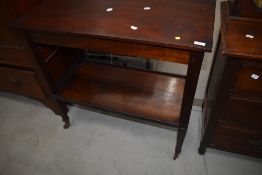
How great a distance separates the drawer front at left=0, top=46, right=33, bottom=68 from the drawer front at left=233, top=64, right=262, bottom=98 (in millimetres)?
1019

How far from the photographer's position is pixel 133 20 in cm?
99

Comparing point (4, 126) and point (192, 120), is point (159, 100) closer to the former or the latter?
point (192, 120)

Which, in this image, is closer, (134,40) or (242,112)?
(134,40)

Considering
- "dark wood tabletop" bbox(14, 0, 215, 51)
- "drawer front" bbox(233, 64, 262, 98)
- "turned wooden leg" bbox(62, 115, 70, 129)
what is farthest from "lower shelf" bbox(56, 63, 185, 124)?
"dark wood tabletop" bbox(14, 0, 215, 51)

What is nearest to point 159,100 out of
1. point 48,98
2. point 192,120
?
point 192,120

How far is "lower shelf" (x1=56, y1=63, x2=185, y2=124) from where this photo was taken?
1.25 m

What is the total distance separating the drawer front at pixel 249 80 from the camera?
885mm

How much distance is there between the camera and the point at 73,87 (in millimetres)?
1433

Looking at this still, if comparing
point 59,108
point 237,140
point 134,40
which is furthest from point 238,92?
point 59,108

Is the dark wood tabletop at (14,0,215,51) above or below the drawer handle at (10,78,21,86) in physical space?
above

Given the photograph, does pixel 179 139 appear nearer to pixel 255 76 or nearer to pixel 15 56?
pixel 255 76

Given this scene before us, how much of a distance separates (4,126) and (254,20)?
65.8 inches

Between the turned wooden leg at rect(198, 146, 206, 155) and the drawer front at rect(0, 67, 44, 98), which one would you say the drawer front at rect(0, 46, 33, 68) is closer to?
the drawer front at rect(0, 67, 44, 98)

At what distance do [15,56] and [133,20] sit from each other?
736 millimetres
